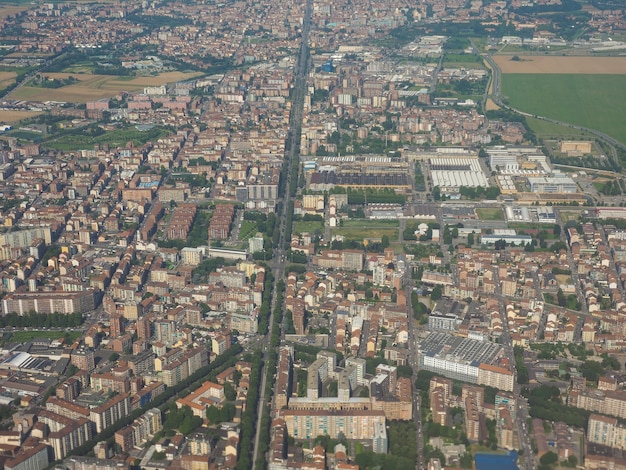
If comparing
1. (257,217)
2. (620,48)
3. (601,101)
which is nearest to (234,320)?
(257,217)

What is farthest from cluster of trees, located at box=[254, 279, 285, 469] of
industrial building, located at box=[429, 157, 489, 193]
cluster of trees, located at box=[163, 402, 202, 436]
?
industrial building, located at box=[429, 157, 489, 193]

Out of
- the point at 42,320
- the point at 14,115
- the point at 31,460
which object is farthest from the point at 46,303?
the point at 14,115

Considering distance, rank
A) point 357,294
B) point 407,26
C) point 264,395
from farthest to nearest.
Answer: point 407,26 → point 357,294 → point 264,395

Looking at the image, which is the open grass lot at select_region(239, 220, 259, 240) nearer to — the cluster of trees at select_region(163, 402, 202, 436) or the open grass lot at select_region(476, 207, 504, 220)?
the open grass lot at select_region(476, 207, 504, 220)

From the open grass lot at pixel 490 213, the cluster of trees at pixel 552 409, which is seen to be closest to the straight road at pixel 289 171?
the cluster of trees at pixel 552 409

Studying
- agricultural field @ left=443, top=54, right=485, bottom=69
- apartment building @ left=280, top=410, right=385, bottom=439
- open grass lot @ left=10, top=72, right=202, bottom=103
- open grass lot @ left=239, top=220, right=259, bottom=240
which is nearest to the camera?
apartment building @ left=280, top=410, right=385, bottom=439

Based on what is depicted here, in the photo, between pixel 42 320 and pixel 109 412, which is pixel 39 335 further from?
pixel 109 412

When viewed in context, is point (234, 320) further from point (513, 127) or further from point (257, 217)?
point (513, 127)
